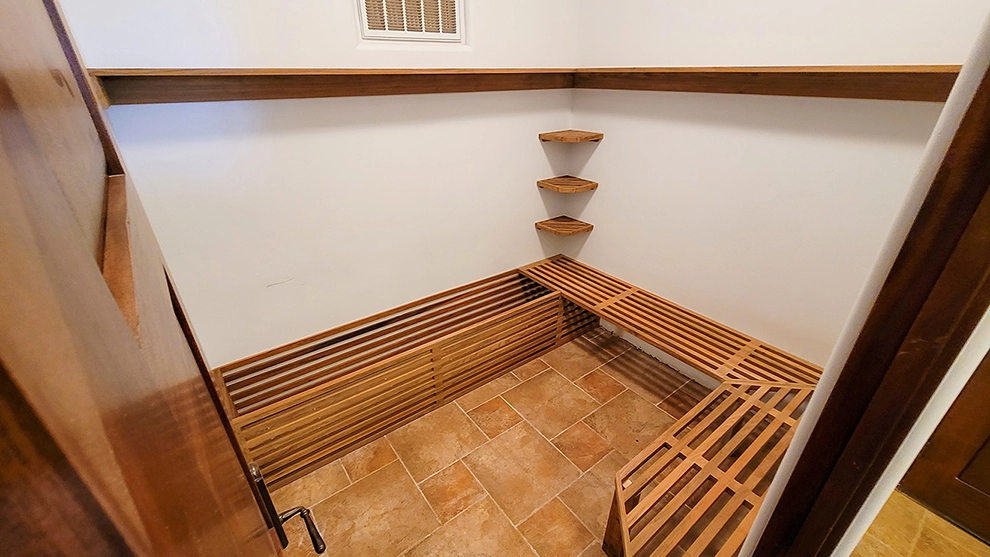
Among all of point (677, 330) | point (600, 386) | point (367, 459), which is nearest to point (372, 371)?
point (367, 459)

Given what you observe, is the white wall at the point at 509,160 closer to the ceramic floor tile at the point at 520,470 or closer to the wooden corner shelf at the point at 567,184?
the wooden corner shelf at the point at 567,184

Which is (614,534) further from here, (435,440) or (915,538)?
(915,538)

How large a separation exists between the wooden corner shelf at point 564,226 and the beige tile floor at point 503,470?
82 centimetres

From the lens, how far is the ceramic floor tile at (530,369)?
2.45 metres

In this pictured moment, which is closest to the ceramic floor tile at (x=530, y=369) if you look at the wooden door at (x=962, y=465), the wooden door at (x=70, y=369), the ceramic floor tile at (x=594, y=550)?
the ceramic floor tile at (x=594, y=550)

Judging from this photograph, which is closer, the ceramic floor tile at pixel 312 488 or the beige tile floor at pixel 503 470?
the beige tile floor at pixel 503 470

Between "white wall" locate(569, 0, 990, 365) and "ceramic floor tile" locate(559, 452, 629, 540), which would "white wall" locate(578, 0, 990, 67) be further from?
"ceramic floor tile" locate(559, 452, 629, 540)

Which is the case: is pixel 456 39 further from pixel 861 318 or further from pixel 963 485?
pixel 963 485

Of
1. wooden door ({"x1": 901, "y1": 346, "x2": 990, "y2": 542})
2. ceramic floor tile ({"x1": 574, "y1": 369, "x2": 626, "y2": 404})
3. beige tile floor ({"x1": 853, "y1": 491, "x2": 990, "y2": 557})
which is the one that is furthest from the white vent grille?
beige tile floor ({"x1": 853, "y1": 491, "x2": 990, "y2": 557})

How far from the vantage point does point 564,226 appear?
8.79 feet

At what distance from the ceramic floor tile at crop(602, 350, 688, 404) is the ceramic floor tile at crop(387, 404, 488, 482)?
0.91m

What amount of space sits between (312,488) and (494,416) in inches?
34.6

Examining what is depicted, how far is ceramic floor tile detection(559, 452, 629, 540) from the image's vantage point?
1.67 m

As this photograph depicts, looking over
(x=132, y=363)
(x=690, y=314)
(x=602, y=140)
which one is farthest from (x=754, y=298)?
(x=132, y=363)
